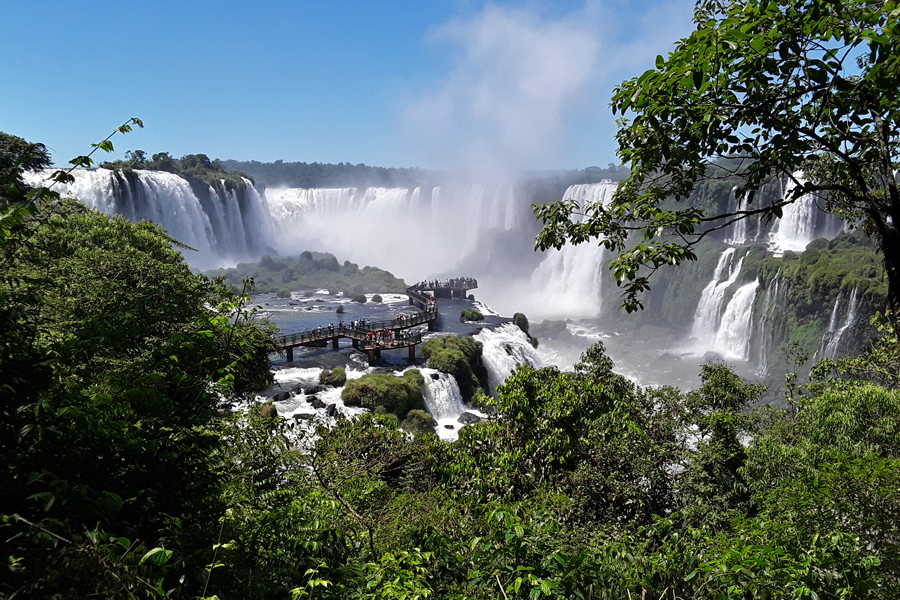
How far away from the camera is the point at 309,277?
5209 centimetres

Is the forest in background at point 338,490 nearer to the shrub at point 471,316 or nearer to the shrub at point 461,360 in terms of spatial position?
the shrub at point 461,360

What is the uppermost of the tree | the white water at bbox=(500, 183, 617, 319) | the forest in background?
the tree

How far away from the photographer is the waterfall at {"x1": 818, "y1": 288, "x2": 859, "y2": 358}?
88.3 feet

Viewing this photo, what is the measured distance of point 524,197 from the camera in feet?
213

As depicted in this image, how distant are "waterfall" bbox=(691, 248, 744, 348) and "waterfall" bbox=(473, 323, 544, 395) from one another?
56.6 ft

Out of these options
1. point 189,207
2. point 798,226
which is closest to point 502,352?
point 798,226

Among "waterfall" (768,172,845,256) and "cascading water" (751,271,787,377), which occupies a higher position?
"waterfall" (768,172,845,256)

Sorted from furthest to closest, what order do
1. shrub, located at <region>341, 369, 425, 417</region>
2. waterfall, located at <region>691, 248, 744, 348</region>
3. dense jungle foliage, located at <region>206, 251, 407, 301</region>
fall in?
dense jungle foliage, located at <region>206, 251, 407, 301</region> < waterfall, located at <region>691, 248, 744, 348</region> < shrub, located at <region>341, 369, 425, 417</region>

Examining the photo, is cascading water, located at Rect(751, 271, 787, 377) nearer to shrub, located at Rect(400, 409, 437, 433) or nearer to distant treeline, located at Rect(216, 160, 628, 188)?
shrub, located at Rect(400, 409, 437, 433)

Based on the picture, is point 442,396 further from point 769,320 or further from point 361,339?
point 769,320

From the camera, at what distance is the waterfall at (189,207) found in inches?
1357

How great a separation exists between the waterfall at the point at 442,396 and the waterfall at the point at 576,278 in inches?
1194

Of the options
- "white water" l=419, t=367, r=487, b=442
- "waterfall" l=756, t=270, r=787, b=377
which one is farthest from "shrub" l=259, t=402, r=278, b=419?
"waterfall" l=756, t=270, r=787, b=377

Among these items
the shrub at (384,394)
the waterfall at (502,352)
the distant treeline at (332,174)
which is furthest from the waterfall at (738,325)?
the distant treeline at (332,174)
